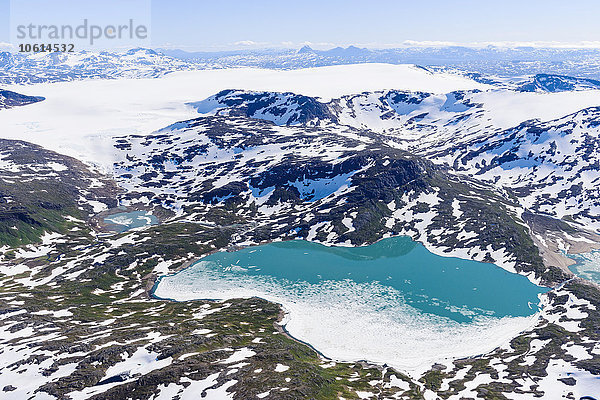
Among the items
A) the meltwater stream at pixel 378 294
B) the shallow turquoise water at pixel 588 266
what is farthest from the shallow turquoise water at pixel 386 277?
the shallow turquoise water at pixel 588 266

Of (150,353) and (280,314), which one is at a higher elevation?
(150,353)

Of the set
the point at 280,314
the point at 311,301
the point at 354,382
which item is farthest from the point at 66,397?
the point at 311,301

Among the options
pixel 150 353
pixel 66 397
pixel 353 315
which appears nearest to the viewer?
pixel 66 397

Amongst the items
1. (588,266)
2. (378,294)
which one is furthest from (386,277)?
(588,266)

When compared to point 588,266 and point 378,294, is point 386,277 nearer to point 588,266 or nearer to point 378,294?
point 378,294

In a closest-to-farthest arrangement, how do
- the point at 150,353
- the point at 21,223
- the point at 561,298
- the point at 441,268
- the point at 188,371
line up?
1. the point at 188,371
2. the point at 150,353
3. the point at 561,298
4. the point at 441,268
5. the point at 21,223

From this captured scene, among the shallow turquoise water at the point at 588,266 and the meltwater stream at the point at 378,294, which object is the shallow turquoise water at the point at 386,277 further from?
the shallow turquoise water at the point at 588,266

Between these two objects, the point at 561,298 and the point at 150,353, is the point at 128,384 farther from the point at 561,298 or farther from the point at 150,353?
the point at 561,298
